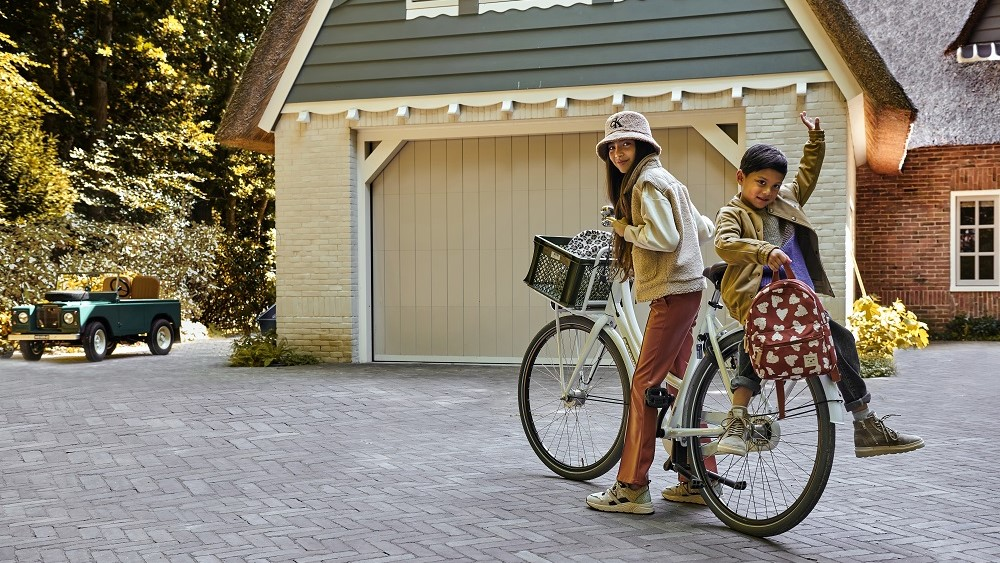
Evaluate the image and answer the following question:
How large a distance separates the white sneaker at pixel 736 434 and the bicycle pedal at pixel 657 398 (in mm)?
371

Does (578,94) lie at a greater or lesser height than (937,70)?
lesser

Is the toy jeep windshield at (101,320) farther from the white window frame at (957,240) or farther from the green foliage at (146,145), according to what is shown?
the white window frame at (957,240)

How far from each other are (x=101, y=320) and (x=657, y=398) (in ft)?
33.7

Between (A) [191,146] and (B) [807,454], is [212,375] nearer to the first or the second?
(B) [807,454]

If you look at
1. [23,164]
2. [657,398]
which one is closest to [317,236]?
[23,164]

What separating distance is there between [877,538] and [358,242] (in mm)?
8549

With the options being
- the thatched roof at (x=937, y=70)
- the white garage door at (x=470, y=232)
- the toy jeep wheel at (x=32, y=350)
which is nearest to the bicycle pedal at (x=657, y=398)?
the white garage door at (x=470, y=232)

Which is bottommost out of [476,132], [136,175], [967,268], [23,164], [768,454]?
[768,454]

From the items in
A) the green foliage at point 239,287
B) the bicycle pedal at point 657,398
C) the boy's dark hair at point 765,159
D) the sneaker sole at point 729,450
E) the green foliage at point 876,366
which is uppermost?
the boy's dark hair at point 765,159

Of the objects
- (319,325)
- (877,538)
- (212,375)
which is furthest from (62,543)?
(319,325)

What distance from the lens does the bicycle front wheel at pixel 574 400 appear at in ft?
17.0

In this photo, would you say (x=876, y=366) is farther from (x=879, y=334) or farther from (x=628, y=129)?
(x=628, y=129)

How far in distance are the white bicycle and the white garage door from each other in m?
6.10

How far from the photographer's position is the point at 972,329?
661 inches
